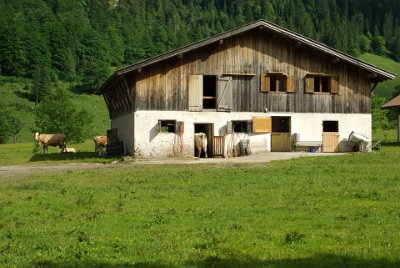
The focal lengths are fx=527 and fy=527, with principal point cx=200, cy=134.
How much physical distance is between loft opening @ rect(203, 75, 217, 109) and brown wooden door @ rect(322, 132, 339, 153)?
24.4 ft

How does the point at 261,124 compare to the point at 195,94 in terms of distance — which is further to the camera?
the point at 261,124

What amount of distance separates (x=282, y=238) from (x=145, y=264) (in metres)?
2.84

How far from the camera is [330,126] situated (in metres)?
35.1

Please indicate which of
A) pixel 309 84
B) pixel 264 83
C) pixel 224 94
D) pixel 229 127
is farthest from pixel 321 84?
pixel 229 127

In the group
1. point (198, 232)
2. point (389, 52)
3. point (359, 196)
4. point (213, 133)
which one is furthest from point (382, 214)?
point (389, 52)

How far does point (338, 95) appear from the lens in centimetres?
3431

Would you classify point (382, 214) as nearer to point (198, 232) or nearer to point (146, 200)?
point (198, 232)

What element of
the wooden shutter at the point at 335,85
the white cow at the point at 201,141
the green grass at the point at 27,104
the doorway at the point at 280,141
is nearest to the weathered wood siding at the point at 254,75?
the wooden shutter at the point at 335,85

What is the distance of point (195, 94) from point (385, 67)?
14216 centimetres

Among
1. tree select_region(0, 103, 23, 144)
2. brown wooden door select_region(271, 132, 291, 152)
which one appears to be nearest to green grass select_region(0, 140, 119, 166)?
brown wooden door select_region(271, 132, 291, 152)

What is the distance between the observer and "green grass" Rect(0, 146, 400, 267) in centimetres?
855

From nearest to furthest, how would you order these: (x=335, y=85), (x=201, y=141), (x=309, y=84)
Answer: (x=201, y=141), (x=309, y=84), (x=335, y=85)

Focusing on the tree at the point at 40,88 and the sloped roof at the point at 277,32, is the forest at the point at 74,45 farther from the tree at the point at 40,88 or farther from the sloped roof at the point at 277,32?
the sloped roof at the point at 277,32

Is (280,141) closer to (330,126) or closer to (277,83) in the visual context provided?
(277,83)
